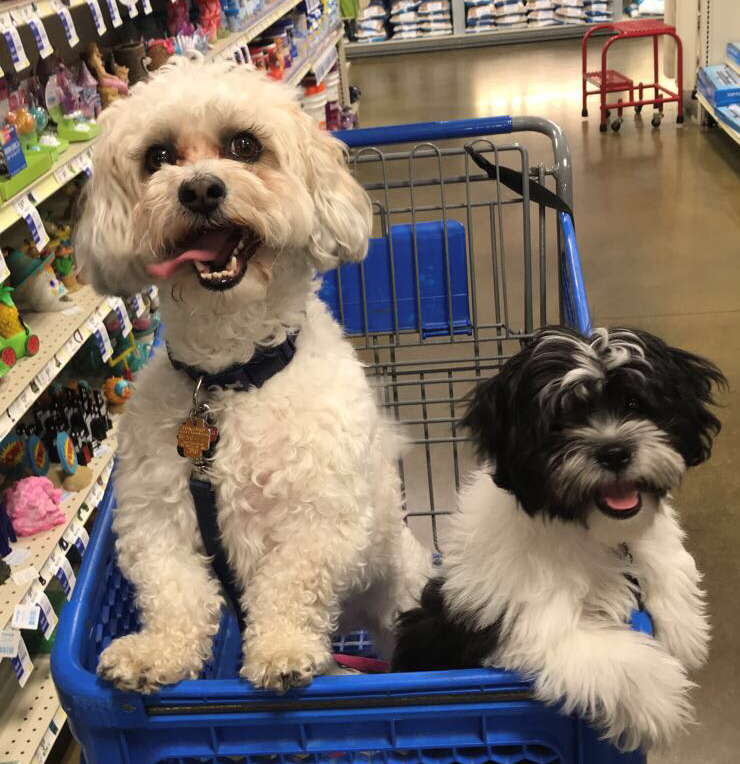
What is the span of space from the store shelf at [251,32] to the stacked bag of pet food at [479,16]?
5.92m

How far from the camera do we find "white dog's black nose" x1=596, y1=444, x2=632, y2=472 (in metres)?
1.19

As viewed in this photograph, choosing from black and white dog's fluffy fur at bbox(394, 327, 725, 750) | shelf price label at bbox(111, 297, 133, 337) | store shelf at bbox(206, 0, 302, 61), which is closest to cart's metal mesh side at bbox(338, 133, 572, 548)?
black and white dog's fluffy fur at bbox(394, 327, 725, 750)

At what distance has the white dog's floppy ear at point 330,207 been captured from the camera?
1451mm

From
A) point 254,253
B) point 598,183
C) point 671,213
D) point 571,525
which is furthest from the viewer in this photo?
point 598,183

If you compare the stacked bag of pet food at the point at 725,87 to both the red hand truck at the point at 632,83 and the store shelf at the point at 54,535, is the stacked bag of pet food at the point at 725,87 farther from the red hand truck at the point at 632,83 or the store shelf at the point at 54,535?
the store shelf at the point at 54,535

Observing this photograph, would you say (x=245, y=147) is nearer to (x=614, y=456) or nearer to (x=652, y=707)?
(x=614, y=456)

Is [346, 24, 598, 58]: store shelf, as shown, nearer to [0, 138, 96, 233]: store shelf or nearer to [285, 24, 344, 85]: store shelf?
[285, 24, 344, 85]: store shelf

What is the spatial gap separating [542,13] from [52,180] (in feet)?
33.3

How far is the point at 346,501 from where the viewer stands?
1427 millimetres

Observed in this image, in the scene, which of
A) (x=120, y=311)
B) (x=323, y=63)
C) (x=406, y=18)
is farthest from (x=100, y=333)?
(x=406, y=18)

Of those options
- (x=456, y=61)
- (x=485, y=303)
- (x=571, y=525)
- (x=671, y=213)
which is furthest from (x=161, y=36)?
(x=456, y=61)

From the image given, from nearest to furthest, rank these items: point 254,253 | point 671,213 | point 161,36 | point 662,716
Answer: point 662,716
point 254,253
point 161,36
point 671,213

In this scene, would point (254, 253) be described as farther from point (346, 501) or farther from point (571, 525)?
point (571, 525)

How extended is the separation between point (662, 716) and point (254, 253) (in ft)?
2.80
